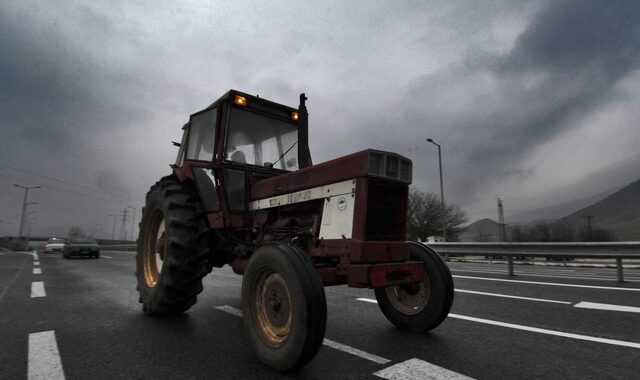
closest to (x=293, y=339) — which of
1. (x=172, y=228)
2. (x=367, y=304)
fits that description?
(x=172, y=228)

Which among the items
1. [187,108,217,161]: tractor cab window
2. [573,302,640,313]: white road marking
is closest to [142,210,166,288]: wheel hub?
[187,108,217,161]: tractor cab window

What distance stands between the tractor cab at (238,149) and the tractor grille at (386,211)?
1612 millimetres

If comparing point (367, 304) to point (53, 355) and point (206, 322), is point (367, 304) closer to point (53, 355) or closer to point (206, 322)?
point (206, 322)

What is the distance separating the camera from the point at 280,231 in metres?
3.92

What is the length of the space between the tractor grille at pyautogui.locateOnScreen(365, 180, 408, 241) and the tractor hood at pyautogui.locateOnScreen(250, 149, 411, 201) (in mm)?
112

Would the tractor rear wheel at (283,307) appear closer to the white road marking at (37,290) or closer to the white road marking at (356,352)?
the white road marking at (356,352)

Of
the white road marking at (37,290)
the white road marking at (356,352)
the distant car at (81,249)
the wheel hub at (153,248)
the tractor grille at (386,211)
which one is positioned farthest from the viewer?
the distant car at (81,249)

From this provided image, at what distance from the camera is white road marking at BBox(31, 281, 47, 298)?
6195 millimetres

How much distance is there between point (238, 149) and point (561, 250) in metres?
7.37

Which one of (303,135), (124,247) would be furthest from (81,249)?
(303,135)

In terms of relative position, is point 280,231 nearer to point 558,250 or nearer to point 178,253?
point 178,253

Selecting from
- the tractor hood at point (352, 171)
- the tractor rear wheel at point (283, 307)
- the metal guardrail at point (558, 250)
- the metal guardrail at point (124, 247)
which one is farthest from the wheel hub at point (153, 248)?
the metal guardrail at point (124, 247)

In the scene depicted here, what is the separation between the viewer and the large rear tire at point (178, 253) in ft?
13.6

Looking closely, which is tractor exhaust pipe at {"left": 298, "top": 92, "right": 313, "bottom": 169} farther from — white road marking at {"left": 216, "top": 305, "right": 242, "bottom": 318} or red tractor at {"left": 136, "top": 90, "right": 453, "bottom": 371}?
white road marking at {"left": 216, "top": 305, "right": 242, "bottom": 318}
